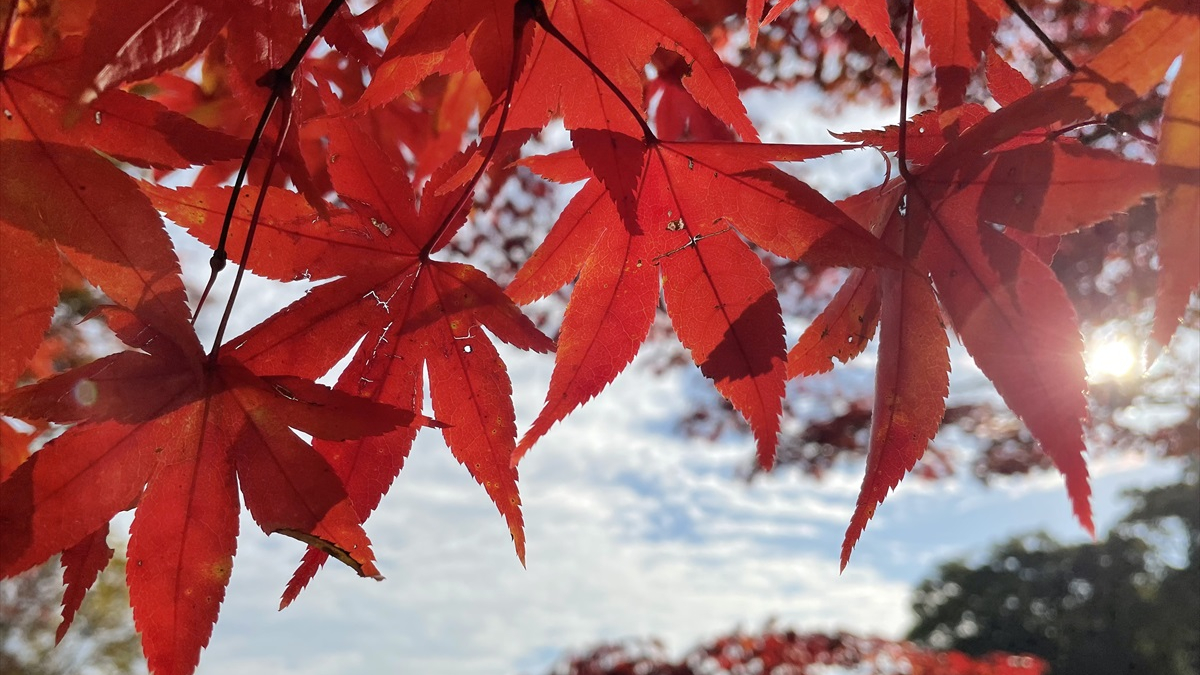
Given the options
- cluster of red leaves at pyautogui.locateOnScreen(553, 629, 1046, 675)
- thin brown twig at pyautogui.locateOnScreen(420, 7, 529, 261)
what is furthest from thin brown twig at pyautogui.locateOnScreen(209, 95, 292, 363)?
cluster of red leaves at pyautogui.locateOnScreen(553, 629, 1046, 675)

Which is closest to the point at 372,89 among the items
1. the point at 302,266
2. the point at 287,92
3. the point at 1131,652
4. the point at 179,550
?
the point at 287,92

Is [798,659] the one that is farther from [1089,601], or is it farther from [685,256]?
[1089,601]

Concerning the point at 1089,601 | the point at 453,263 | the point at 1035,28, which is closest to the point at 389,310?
the point at 453,263

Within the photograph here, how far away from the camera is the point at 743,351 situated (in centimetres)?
61

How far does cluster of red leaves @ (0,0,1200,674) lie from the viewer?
20.0 inches

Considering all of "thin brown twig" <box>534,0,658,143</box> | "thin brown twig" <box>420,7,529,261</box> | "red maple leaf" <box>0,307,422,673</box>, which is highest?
"thin brown twig" <box>534,0,658,143</box>

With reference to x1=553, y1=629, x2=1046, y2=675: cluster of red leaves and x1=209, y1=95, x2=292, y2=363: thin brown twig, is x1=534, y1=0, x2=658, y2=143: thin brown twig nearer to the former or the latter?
x1=209, y1=95, x2=292, y2=363: thin brown twig

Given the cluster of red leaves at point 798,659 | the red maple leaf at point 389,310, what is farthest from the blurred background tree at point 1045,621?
the red maple leaf at point 389,310

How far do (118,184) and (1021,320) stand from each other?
68 centimetres

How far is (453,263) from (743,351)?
0.27 metres

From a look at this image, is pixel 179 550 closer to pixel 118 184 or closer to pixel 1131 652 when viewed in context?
pixel 118 184

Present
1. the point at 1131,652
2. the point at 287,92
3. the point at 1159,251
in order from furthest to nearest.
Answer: the point at 1131,652 → the point at 287,92 → the point at 1159,251

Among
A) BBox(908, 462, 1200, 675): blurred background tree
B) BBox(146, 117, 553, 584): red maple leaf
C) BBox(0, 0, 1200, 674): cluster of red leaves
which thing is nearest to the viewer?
BBox(0, 0, 1200, 674): cluster of red leaves

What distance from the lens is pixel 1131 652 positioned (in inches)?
317
